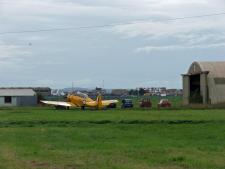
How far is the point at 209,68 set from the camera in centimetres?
9500

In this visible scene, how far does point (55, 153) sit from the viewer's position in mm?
20391

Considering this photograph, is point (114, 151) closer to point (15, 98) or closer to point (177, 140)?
point (177, 140)

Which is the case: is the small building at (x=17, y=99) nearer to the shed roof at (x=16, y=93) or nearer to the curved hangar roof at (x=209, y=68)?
the shed roof at (x=16, y=93)

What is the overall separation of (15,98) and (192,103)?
161ft

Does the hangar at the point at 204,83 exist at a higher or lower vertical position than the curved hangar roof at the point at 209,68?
lower

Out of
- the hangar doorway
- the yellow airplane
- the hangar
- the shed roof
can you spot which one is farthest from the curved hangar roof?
the shed roof

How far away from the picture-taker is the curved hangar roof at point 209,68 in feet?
306

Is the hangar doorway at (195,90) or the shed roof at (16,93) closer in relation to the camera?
the hangar doorway at (195,90)

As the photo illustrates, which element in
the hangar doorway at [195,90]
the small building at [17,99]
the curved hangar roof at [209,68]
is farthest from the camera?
the small building at [17,99]

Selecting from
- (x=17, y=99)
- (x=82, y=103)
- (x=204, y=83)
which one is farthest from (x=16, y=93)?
(x=204, y=83)

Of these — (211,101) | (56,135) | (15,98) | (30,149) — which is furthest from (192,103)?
(30,149)

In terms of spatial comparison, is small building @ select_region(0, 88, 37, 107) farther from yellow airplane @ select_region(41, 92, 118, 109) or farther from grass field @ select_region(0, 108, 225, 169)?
grass field @ select_region(0, 108, 225, 169)

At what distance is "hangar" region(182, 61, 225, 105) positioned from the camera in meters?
91.8

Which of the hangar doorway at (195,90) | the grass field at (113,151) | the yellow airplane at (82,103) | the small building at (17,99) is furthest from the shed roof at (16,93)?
the grass field at (113,151)
